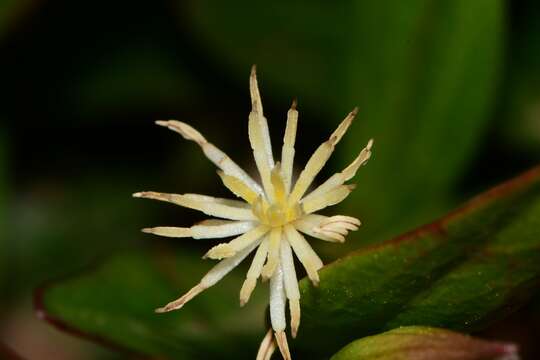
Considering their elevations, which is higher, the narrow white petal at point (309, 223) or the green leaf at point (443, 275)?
the narrow white petal at point (309, 223)

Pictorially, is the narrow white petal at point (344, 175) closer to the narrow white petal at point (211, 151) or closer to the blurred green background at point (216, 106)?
the narrow white petal at point (211, 151)

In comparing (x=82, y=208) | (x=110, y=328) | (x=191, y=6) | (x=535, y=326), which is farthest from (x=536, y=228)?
(x=82, y=208)

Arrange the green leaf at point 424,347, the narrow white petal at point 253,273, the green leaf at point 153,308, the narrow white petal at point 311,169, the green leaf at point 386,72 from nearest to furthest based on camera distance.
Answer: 1. the green leaf at point 424,347
2. the narrow white petal at point 253,273
3. the narrow white petal at point 311,169
4. the green leaf at point 153,308
5. the green leaf at point 386,72

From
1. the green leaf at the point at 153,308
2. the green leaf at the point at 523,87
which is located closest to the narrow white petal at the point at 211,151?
the green leaf at the point at 153,308

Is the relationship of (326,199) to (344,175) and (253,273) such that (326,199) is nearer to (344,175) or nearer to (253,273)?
(344,175)

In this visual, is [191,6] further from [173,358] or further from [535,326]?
[535,326]

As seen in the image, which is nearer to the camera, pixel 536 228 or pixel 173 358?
pixel 536 228

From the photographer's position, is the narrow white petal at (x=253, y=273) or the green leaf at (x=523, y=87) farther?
the green leaf at (x=523, y=87)

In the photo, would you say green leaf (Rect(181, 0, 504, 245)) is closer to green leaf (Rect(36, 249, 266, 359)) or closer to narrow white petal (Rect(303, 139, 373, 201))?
green leaf (Rect(36, 249, 266, 359))
